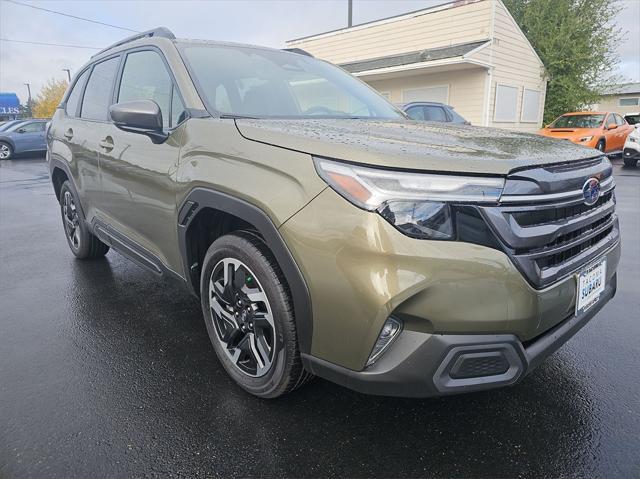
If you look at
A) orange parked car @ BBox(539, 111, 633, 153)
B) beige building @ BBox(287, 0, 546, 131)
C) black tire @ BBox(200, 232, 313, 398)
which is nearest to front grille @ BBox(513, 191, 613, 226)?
black tire @ BBox(200, 232, 313, 398)

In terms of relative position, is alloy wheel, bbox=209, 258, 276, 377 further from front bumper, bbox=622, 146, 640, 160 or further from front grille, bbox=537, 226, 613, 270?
front bumper, bbox=622, 146, 640, 160

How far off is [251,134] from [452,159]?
2.90ft

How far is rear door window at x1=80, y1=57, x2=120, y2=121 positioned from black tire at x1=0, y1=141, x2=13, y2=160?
17.6 meters

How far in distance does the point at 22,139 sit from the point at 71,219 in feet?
56.2

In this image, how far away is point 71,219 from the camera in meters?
4.50

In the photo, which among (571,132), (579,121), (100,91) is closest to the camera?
(100,91)

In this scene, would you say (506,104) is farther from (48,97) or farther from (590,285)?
(48,97)

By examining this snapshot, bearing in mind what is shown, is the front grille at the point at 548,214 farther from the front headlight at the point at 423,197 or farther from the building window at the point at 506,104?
the building window at the point at 506,104

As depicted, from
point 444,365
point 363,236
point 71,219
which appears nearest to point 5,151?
point 71,219

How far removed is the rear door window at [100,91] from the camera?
355cm

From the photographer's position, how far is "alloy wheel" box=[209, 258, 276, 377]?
2.14 meters

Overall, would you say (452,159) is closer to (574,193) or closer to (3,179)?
(574,193)

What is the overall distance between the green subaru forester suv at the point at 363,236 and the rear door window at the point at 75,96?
184 cm

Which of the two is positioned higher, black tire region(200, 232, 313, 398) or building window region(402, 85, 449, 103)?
building window region(402, 85, 449, 103)
